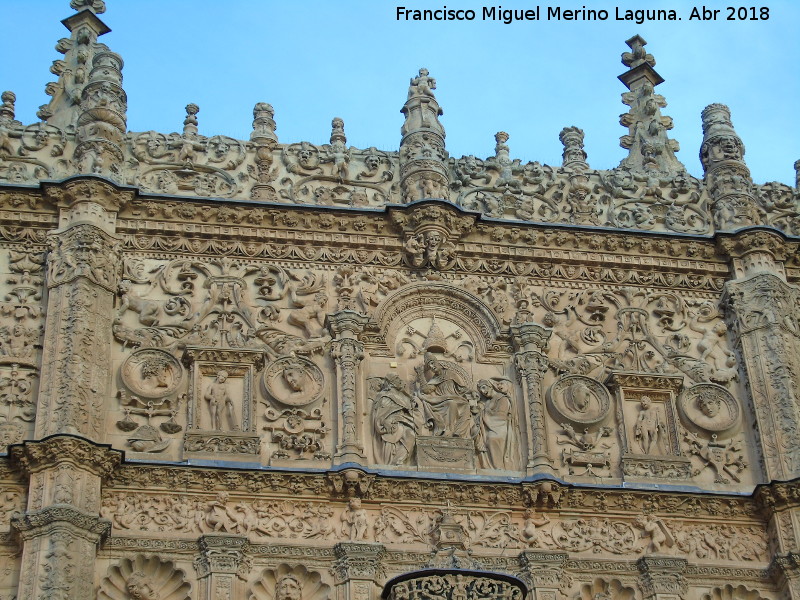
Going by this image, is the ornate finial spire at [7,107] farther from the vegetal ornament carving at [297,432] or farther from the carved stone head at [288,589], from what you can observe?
the carved stone head at [288,589]

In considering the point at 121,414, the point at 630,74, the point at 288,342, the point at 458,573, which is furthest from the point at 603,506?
the point at 630,74

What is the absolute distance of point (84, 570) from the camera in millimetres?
13375

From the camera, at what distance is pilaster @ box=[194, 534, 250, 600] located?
1363 centimetres

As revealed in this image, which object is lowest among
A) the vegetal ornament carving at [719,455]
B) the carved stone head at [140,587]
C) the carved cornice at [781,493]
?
the carved stone head at [140,587]

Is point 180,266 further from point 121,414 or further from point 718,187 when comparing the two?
point 718,187

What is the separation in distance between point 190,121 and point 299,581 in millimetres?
5326

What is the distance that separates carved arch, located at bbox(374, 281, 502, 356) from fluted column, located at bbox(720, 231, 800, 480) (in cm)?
246

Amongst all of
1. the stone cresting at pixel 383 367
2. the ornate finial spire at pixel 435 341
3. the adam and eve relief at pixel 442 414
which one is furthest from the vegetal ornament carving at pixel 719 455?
the ornate finial spire at pixel 435 341

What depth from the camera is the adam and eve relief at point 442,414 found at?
49.1 feet

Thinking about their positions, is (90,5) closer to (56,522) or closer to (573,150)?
(573,150)

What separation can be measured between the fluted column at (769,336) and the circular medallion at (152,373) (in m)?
5.46

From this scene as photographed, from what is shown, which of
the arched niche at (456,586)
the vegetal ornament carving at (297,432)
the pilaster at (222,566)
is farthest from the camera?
the vegetal ornament carving at (297,432)

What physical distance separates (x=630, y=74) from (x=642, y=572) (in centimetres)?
680

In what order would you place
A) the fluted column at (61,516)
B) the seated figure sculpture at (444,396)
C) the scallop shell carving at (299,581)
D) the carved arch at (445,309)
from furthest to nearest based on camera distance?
the carved arch at (445,309) → the seated figure sculpture at (444,396) → the scallop shell carving at (299,581) → the fluted column at (61,516)
